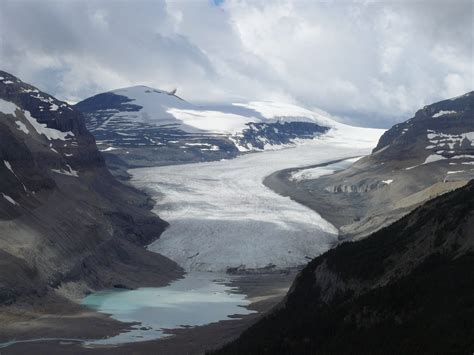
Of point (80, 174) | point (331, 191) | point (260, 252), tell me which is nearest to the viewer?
point (260, 252)

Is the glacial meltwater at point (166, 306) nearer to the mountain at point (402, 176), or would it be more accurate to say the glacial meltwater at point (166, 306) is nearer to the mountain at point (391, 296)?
the mountain at point (391, 296)

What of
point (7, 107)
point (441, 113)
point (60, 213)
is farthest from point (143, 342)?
point (441, 113)

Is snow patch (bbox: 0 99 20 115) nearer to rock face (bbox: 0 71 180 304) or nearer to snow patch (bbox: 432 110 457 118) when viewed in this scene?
rock face (bbox: 0 71 180 304)

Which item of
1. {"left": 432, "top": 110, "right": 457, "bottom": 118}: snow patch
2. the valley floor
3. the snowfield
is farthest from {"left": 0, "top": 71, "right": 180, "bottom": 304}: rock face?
{"left": 432, "top": 110, "right": 457, "bottom": 118}: snow patch

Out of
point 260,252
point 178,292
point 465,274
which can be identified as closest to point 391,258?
point 465,274

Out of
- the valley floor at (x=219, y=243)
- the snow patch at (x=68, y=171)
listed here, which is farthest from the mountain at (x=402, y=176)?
the snow patch at (x=68, y=171)

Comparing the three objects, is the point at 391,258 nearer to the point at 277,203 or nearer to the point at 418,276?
the point at 418,276

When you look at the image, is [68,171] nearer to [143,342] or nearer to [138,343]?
[143,342]
